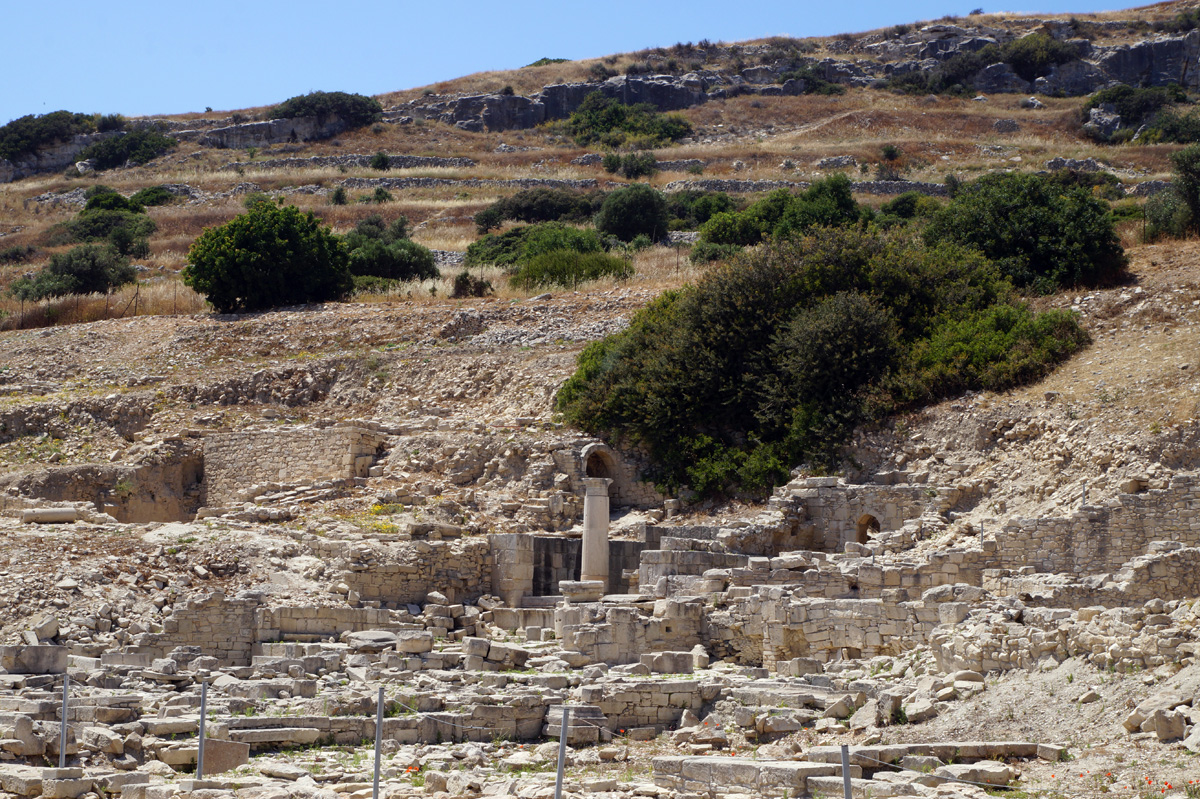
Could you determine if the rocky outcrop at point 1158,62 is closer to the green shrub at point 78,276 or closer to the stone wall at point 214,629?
the green shrub at point 78,276

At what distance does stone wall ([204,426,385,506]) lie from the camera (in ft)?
93.1

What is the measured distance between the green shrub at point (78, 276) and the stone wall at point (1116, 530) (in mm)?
32118

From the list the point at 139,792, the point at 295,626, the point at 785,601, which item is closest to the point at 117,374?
the point at 295,626

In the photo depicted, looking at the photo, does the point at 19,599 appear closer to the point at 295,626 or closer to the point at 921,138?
the point at 295,626

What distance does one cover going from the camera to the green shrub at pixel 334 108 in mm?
85125

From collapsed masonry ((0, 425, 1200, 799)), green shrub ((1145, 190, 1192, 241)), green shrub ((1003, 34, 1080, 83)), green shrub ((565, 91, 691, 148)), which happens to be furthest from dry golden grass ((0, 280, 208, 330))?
green shrub ((1003, 34, 1080, 83))

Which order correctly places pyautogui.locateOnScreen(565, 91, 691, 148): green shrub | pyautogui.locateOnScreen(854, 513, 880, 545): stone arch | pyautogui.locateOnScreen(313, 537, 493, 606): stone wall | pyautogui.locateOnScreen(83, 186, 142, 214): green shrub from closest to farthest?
pyautogui.locateOnScreen(313, 537, 493, 606): stone wall < pyautogui.locateOnScreen(854, 513, 880, 545): stone arch < pyautogui.locateOnScreen(83, 186, 142, 214): green shrub < pyautogui.locateOnScreen(565, 91, 691, 148): green shrub

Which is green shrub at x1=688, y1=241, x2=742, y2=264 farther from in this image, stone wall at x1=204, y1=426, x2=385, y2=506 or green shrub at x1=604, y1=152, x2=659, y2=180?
green shrub at x1=604, y1=152, x2=659, y2=180

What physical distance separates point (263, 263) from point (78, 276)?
9.46m

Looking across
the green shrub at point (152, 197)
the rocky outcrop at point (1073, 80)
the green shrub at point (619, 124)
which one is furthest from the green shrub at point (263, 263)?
the rocky outcrop at point (1073, 80)

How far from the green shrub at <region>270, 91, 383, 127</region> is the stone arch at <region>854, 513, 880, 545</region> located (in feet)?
217

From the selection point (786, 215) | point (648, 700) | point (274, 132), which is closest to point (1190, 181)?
point (786, 215)

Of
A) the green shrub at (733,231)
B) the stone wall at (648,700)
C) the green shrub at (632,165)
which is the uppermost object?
the green shrub at (632,165)

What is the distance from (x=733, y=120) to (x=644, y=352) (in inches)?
2222
